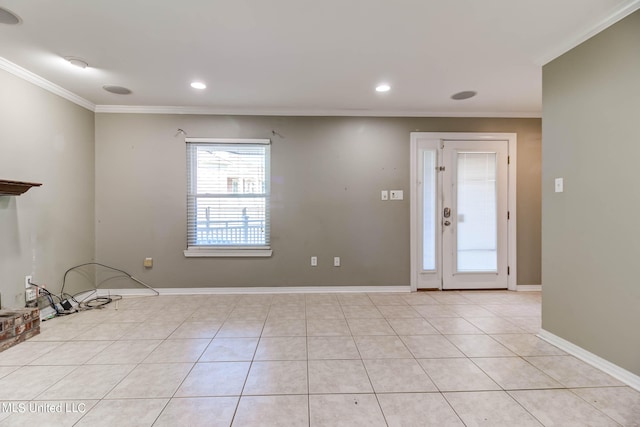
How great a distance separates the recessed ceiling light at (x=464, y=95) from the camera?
3.10 meters

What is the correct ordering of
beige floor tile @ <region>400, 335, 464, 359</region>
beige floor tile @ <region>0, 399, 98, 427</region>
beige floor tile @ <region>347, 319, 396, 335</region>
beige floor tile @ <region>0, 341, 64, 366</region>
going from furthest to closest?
1. beige floor tile @ <region>347, 319, 396, 335</region>
2. beige floor tile @ <region>400, 335, 464, 359</region>
3. beige floor tile @ <region>0, 341, 64, 366</region>
4. beige floor tile @ <region>0, 399, 98, 427</region>

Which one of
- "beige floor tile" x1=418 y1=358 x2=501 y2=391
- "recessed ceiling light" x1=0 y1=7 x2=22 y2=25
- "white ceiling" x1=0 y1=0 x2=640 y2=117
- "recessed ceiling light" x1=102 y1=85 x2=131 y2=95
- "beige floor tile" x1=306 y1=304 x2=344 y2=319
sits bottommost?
"beige floor tile" x1=418 y1=358 x2=501 y2=391

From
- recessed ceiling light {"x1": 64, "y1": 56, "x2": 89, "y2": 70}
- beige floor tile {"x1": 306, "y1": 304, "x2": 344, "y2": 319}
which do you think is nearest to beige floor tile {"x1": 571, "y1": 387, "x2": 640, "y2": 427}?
beige floor tile {"x1": 306, "y1": 304, "x2": 344, "y2": 319}

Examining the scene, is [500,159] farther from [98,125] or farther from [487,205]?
[98,125]

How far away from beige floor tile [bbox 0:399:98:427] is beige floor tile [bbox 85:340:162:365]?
16.7 inches

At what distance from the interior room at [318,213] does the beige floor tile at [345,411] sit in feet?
0.05

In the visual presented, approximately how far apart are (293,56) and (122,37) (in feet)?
4.29

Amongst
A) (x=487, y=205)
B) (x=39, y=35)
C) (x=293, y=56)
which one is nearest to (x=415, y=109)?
(x=487, y=205)

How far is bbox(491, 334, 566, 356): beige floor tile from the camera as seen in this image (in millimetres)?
2154

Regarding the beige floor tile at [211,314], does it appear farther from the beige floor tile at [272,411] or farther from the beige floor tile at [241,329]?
the beige floor tile at [272,411]

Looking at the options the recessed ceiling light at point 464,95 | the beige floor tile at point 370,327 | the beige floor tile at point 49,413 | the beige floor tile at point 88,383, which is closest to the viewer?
the beige floor tile at point 49,413

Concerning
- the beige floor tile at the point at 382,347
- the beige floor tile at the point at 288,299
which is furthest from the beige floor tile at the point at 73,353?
the beige floor tile at the point at 382,347

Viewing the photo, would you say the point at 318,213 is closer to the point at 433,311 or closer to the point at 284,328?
the point at 284,328

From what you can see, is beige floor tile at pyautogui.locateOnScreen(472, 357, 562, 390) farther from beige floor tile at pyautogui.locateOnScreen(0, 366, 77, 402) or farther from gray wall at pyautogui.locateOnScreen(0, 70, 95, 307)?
gray wall at pyautogui.locateOnScreen(0, 70, 95, 307)
